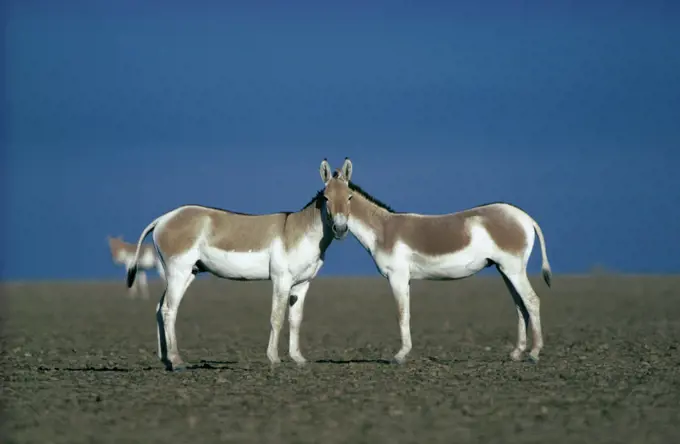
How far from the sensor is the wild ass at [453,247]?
16641 millimetres

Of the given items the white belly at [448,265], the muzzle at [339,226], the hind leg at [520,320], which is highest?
the muzzle at [339,226]

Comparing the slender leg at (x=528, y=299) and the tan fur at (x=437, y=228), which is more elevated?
the tan fur at (x=437, y=228)

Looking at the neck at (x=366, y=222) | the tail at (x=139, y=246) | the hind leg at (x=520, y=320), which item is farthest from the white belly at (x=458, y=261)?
the tail at (x=139, y=246)

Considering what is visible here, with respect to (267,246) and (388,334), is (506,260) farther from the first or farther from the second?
(388,334)

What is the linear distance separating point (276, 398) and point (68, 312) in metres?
26.3

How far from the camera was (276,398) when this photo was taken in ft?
42.3

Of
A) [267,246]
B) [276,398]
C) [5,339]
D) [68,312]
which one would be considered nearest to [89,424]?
[276,398]

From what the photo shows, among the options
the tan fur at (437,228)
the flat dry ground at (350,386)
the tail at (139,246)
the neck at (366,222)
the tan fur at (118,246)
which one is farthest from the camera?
the tan fur at (118,246)

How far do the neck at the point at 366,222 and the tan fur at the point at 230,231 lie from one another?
767mm

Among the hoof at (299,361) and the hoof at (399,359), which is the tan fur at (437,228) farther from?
the hoof at (299,361)

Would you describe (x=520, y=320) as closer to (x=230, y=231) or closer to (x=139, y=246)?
(x=230, y=231)

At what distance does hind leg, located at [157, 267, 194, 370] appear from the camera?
16406 mm

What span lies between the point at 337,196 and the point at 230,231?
1.73m

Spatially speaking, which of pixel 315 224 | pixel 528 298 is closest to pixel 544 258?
pixel 528 298
